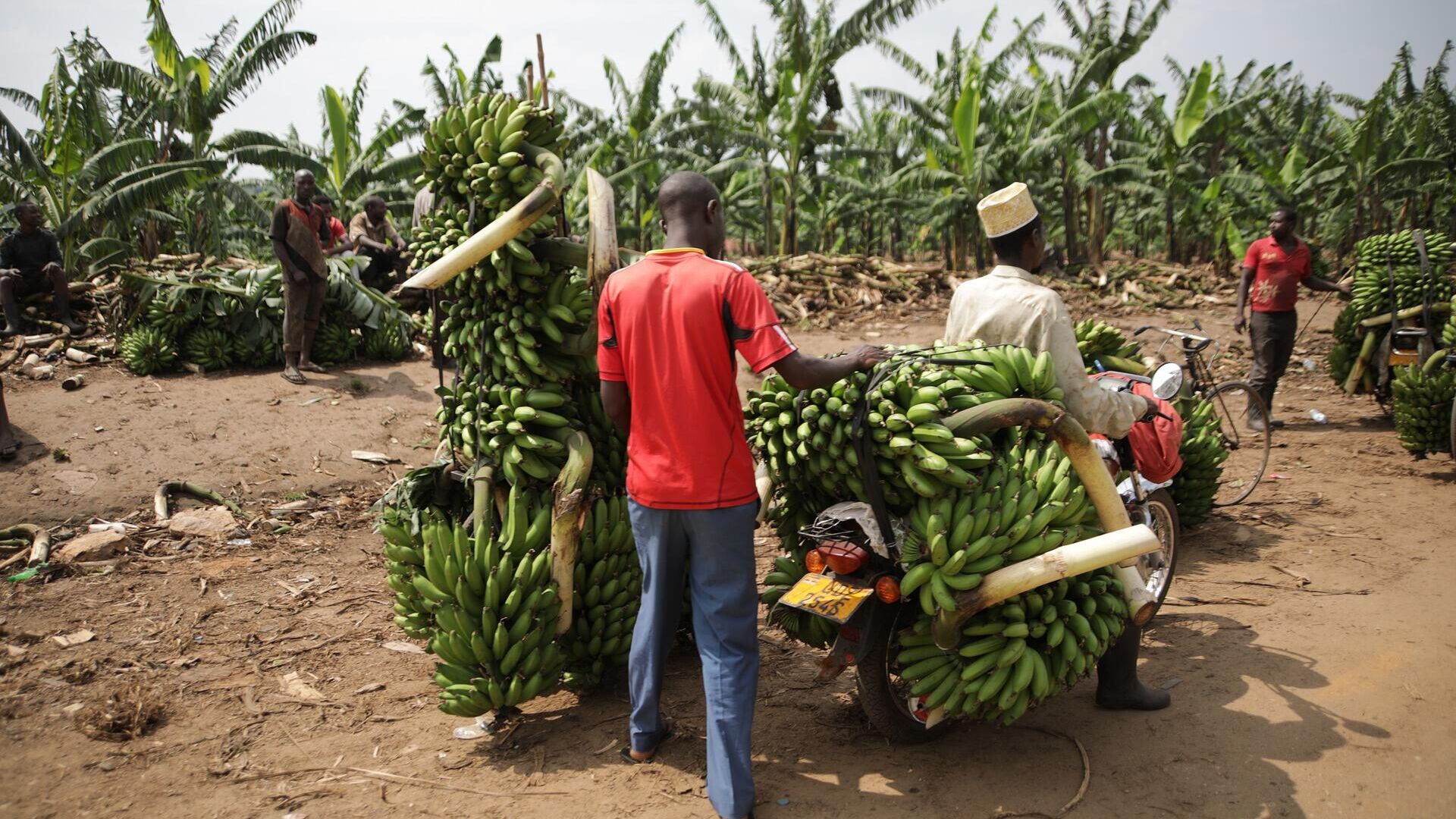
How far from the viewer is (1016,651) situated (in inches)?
126

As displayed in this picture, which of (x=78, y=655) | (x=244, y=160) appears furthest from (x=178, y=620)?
(x=244, y=160)

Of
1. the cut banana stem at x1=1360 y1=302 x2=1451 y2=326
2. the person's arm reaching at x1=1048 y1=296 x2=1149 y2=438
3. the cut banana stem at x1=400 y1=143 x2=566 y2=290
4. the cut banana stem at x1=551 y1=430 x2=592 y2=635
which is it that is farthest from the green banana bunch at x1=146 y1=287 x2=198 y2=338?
the cut banana stem at x1=1360 y1=302 x2=1451 y2=326

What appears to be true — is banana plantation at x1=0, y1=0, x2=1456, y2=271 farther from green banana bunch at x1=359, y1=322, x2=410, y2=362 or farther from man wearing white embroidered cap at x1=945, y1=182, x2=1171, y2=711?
man wearing white embroidered cap at x1=945, y1=182, x2=1171, y2=711

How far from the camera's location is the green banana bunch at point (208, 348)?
10.1 meters

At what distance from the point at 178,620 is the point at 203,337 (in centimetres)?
591

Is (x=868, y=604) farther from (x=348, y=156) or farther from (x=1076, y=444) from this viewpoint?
(x=348, y=156)

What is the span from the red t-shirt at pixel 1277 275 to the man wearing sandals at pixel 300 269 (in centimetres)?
938

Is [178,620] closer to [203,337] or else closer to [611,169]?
[203,337]

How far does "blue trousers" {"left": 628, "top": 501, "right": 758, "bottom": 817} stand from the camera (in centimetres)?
317

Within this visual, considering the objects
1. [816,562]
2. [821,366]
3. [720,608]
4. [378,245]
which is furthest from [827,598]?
[378,245]

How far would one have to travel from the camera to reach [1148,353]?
42.4ft

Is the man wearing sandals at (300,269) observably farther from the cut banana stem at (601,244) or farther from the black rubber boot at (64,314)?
the cut banana stem at (601,244)

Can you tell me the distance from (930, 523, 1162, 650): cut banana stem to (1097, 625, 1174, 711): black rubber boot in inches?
34.0

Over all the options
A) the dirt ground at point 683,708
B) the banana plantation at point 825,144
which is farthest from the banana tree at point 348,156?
the dirt ground at point 683,708
